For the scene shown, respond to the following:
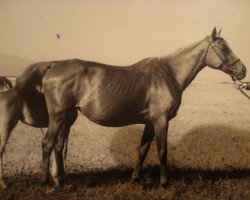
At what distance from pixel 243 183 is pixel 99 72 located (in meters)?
3.97

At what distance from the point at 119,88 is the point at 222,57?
90.2 inches

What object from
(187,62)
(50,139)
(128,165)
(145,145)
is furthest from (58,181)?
(187,62)

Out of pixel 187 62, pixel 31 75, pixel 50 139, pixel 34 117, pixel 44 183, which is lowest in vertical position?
pixel 44 183

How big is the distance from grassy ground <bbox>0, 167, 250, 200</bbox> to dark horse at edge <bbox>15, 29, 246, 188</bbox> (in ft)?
1.17

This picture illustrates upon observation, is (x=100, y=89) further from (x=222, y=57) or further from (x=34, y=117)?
(x=222, y=57)

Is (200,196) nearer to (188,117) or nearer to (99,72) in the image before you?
(99,72)

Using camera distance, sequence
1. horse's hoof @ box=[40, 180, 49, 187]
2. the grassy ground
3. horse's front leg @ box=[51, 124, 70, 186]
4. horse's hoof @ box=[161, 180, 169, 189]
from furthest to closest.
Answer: horse's front leg @ box=[51, 124, 70, 186], horse's hoof @ box=[161, 180, 169, 189], horse's hoof @ box=[40, 180, 49, 187], the grassy ground

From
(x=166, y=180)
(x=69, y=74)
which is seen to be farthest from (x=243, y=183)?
(x=69, y=74)

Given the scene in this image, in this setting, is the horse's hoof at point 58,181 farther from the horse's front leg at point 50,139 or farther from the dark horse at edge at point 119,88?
the horse's front leg at point 50,139

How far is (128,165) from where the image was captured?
902 cm

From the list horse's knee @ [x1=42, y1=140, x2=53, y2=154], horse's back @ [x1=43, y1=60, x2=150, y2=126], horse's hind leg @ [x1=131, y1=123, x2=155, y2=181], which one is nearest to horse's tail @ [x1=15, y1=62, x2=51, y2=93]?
horse's back @ [x1=43, y1=60, x2=150, y2=126]

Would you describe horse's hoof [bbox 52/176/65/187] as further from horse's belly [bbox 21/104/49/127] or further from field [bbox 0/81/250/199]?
horse's belly [bbox 21/104/49/127]

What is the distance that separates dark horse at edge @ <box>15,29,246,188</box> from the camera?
6.46 meters

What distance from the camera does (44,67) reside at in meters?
6.67
